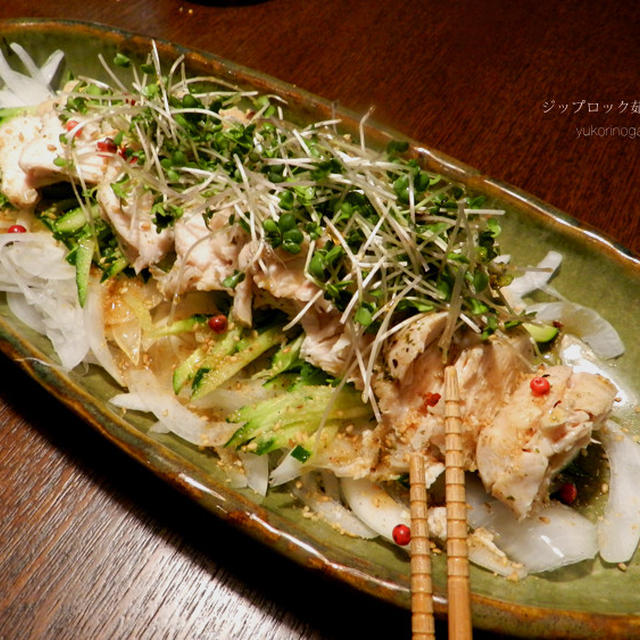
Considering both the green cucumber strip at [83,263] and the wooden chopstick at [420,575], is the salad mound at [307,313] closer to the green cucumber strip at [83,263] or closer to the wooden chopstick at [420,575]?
the green cucumber strip at [83,263]

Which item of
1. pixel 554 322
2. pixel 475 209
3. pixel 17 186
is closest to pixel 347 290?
pixel 475 209

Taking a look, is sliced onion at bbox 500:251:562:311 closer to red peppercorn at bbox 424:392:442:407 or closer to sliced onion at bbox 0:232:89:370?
red peppercorn at bbox 424:392:442:407

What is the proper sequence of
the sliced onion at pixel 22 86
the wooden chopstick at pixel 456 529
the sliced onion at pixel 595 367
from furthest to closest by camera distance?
the sliced onion at pixel 22 86 < the sliced onion at pixel 595 367 < the wooden chopstick at pixel 456 529

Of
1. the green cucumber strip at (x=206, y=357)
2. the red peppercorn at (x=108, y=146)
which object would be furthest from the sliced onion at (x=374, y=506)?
the red peppercorn at (x=108, y=146)

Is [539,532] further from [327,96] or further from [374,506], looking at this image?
[327,96]

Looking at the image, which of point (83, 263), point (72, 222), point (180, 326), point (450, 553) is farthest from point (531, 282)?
point (72, 222)

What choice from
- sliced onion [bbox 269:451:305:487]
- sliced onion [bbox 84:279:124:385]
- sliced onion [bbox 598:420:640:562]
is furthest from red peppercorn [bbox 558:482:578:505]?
sliced onion [bbox 84:279:124:385]
